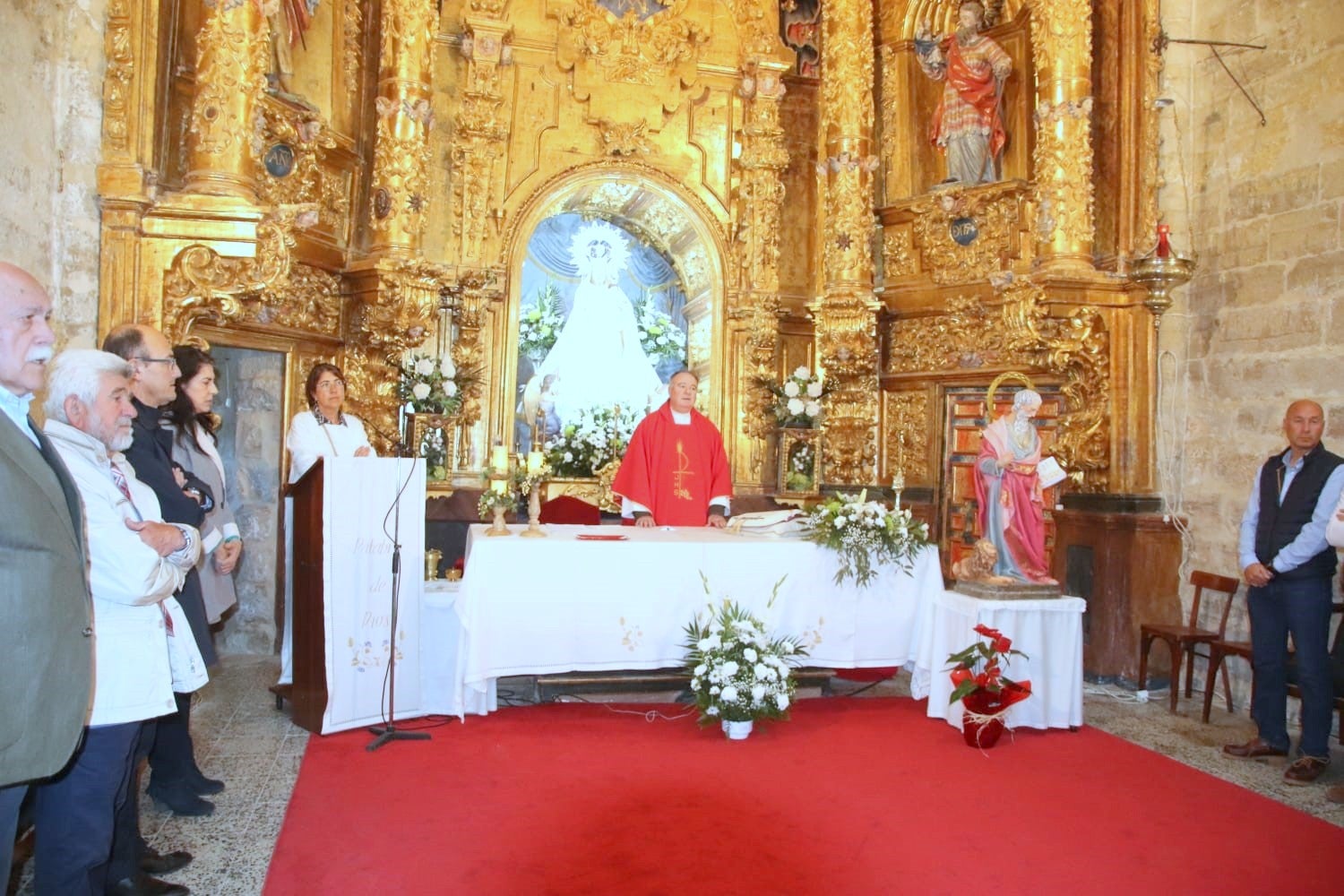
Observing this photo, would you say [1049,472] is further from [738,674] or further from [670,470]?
[670,470]

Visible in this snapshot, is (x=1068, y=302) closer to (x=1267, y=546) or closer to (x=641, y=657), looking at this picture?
(x=1267, y=546)

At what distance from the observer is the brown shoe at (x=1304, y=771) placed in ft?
18.3

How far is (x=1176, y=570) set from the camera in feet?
27.1

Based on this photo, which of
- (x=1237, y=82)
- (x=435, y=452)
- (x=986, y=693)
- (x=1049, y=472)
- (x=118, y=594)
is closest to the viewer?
(x=118, y=594)

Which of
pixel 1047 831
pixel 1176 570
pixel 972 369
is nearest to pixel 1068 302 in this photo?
pixel 972 369

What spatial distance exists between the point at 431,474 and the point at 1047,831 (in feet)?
20.7

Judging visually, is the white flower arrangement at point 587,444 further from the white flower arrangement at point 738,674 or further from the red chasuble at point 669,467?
the white flower arrangement at point 738,674

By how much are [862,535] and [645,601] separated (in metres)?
1.47

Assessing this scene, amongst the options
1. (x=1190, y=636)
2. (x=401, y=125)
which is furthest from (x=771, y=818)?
(x=401, y=125)

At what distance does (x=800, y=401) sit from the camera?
10172 millimetres

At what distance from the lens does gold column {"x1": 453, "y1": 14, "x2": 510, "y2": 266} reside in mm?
9977

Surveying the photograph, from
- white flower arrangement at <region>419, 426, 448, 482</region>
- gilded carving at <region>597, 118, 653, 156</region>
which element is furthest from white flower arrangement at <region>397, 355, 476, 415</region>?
gilded carving at <region>597, 118, 653, 156</region>

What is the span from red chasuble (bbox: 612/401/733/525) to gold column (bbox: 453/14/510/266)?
326 centimetres

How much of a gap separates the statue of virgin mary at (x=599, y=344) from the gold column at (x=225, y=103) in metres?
4.01
